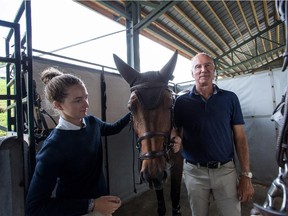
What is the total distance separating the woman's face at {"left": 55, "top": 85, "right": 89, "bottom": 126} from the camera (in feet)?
2.83

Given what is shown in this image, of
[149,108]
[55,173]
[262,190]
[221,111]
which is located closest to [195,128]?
[221,111]

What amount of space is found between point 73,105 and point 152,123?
42 cm

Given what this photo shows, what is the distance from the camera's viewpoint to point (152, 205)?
8.10 feet

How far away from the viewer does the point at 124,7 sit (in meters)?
3.24

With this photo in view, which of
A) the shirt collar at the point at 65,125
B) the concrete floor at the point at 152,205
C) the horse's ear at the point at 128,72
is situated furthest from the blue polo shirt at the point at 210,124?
the concrete floor at the point at 152,205

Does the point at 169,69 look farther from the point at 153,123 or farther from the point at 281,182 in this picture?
the point at 281,182

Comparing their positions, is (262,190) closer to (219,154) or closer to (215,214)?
(215,214)

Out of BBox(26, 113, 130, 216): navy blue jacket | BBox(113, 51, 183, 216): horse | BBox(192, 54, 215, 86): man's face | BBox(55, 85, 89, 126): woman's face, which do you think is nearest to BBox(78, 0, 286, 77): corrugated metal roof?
BBox(192, 54, 215, 86): man's face

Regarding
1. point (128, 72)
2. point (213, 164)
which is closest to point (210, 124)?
point (213, 164)

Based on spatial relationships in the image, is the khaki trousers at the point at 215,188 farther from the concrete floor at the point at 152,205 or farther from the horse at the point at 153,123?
Answer: the concrete floor at the point at 152,205

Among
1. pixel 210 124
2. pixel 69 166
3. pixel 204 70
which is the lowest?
pixel 69 166

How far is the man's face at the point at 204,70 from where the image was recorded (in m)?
1.24

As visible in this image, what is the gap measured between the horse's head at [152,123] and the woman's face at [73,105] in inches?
12.4

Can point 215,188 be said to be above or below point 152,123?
below
